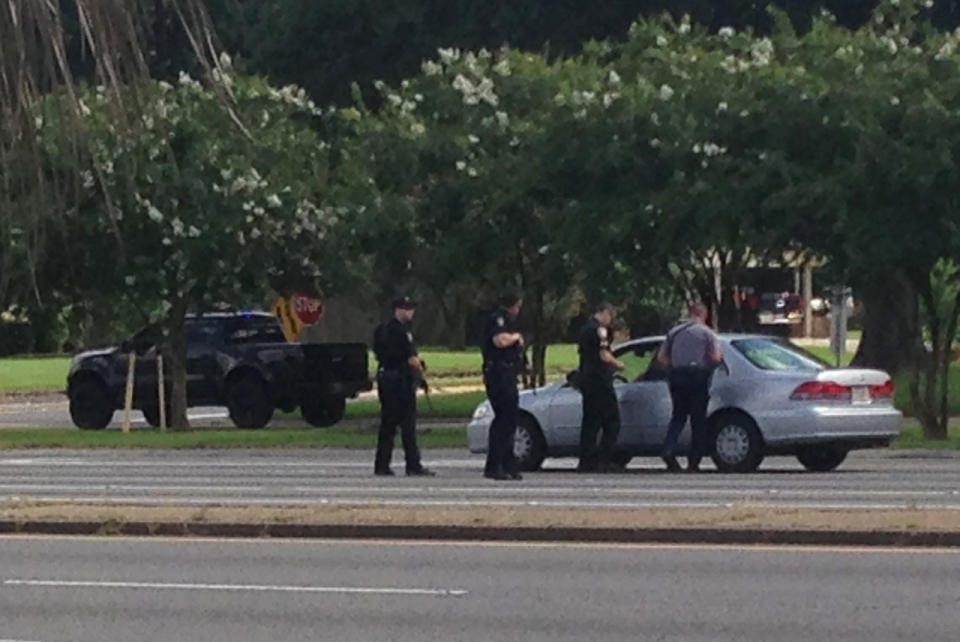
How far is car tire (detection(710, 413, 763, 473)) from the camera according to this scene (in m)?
23.7

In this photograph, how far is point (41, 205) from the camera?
7.75 meters

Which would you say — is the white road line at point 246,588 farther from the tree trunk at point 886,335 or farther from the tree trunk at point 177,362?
the tree trunk at point 886,335

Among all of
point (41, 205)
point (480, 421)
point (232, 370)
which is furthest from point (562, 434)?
point (41, 205)

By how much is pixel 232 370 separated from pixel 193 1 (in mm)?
30074

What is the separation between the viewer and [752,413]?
2355 cm

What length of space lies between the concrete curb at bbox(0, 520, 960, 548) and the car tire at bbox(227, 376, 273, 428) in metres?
19.8

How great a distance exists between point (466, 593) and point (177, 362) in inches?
908

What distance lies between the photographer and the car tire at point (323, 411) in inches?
1518

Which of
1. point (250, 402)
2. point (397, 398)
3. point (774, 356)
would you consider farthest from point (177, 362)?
point (774, 356)

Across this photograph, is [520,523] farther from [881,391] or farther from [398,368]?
[881,391]

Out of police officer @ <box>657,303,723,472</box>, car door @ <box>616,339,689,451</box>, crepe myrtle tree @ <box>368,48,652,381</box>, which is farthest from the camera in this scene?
crepe myrtle tree @ <box>368,48,652,381</box>

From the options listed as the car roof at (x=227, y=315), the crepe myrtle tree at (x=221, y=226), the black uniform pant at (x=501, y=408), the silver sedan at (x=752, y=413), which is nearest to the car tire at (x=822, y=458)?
the silver sedan at (x=752, y=413)

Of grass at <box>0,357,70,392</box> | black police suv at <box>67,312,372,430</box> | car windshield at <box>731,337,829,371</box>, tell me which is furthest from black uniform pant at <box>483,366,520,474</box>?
grass at <box>0,357,70,392</box>

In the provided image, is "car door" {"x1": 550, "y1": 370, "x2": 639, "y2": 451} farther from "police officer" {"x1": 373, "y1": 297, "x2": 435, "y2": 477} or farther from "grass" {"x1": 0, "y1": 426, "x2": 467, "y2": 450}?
"grass" {"x1": 0, "y1": 426, "x2": 467, "y2": 450}
